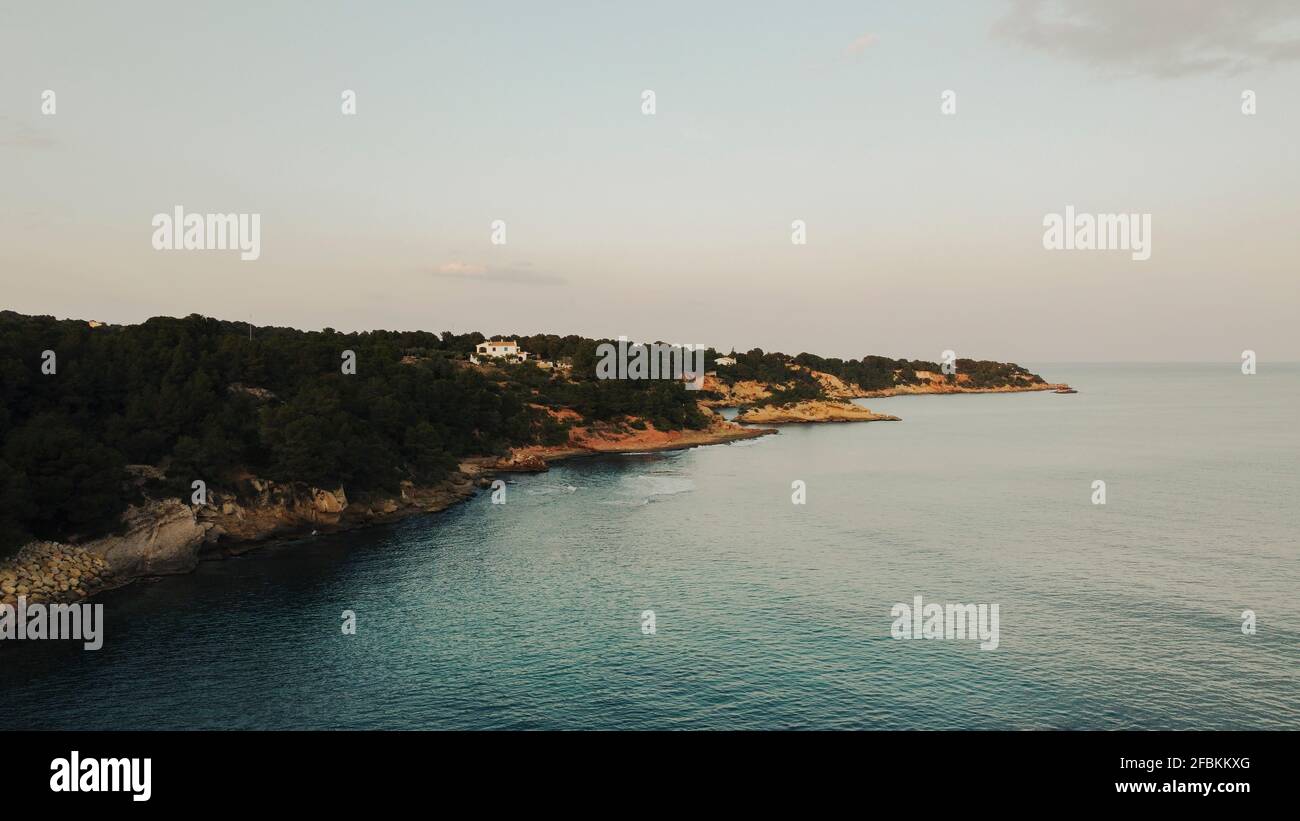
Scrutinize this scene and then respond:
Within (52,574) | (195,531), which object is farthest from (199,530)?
(52,574)

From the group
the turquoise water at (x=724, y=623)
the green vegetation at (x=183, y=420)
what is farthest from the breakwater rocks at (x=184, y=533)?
the turquoise water at (x=724, y=623)

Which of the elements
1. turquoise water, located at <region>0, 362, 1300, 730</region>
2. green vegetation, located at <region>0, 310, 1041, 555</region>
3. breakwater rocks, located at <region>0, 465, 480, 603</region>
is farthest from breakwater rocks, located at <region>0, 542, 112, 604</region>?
turquoise water, located at <region>0, 362, 1300, 730</region>

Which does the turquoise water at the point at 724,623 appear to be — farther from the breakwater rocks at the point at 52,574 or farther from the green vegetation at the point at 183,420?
the green vegetation at the point at 183,420
